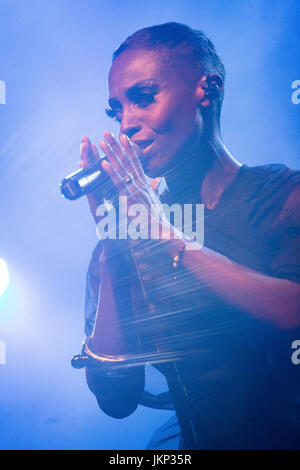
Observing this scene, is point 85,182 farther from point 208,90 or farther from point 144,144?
point 208,90

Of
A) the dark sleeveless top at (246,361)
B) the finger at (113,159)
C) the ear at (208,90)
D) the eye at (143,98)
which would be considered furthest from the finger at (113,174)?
the ear at (208,90)

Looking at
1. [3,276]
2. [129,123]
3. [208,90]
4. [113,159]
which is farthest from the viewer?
[3,276]

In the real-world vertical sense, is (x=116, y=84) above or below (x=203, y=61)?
below

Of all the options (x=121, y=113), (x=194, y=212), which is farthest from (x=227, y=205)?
(x=121, y=113)

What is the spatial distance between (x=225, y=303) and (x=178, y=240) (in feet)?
0.71

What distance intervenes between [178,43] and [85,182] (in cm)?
82

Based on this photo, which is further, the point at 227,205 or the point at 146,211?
the point at 227,205

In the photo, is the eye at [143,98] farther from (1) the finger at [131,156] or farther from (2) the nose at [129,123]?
(1) the finger at [131,156]

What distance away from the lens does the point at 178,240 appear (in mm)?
658

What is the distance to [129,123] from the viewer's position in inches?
38.3

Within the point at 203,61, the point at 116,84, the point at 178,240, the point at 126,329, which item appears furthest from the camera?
the point at 203,61

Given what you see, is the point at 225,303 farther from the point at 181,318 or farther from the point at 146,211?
the point at 146,211

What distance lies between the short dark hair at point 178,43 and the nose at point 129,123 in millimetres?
296

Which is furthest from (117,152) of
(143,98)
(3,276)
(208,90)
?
(3,276)
